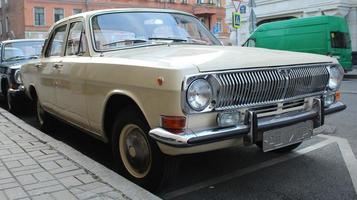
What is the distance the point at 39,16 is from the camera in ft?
164

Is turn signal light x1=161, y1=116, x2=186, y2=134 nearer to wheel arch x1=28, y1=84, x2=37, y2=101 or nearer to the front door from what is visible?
the front door

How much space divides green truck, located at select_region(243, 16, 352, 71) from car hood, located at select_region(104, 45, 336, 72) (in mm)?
13920

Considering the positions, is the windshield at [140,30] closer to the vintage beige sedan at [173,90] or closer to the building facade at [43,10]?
the vintage beige sedan at [173,90]

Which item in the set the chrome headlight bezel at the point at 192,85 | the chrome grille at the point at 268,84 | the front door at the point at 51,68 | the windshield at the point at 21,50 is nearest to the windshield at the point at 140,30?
the front door at the point at 51,68

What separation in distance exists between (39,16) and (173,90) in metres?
49.7

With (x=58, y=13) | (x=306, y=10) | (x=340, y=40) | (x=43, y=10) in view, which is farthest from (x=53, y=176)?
(x=58, y=13)

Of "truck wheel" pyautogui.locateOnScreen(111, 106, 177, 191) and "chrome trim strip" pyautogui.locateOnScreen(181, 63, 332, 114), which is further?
"truck wheel" pyautogui.locateOnScreen(111, 106, 177, 191)

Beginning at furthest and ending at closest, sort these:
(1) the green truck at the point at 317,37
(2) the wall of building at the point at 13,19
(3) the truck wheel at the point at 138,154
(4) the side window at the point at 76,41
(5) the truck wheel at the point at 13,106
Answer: (2) the wall of building at the point at 13,19, (1) the green truck at the point at 317,37, (5) the truck wheel at the point at 13,106, (4) the side window at the point at 76,41, (3) the truck wheel at the point at 138,154

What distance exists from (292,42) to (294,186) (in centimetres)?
1536

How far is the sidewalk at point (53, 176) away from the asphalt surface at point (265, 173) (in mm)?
548

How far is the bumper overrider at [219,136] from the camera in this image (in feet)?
11.4

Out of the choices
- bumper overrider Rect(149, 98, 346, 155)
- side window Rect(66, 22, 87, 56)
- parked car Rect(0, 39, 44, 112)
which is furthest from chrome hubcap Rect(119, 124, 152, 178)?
parked car Rect(0, 39, 44, 112)

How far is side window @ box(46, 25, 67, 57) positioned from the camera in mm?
5988

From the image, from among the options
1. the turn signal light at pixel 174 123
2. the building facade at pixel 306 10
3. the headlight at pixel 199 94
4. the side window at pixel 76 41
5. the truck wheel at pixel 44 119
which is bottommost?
the truck wheel at pixel 44 119
